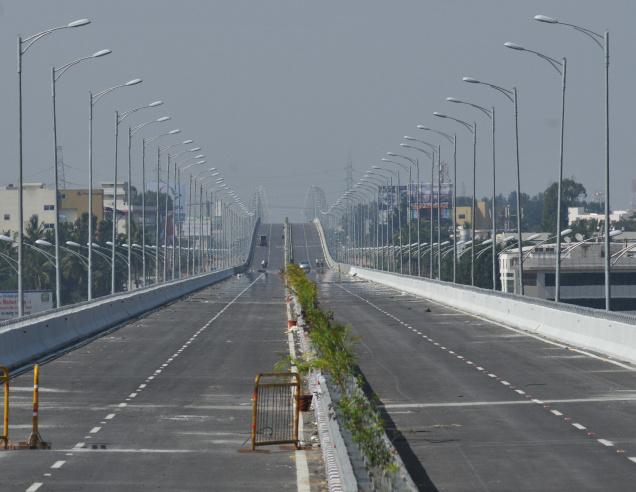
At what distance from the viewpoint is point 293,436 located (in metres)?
23.5

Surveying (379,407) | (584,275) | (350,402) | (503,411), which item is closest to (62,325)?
(379,407)

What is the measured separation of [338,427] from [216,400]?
10.6m

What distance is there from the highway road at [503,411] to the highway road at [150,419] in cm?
228

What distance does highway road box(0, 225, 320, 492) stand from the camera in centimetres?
1942

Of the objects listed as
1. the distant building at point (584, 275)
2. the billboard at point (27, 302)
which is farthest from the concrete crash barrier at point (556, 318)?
the distant building at point (584, 275)

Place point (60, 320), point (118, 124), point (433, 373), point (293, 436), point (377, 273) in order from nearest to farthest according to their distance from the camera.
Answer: point (293, 436) < point (433, 373) < point (60, 320) < point (118, 124) < point (377, 273)

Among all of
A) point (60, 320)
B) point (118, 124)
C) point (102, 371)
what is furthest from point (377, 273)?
point (102, 371)

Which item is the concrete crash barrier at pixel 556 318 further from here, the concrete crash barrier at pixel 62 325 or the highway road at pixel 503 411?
the concrete crash barrier at pixel 62 325

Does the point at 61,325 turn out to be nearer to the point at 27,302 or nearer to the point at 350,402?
the point at 350,402

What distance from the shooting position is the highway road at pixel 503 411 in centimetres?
1967

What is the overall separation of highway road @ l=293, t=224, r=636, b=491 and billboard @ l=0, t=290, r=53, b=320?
8095 centimetres

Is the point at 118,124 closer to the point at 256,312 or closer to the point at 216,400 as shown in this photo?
the point at 256,312

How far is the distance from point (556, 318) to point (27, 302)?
89751 mm

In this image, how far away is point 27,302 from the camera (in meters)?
135
